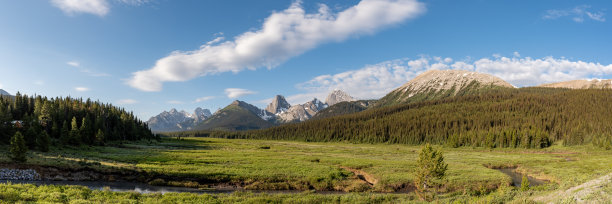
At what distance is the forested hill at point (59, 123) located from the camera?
74.2 m

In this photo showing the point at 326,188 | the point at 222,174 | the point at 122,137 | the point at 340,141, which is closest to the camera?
the point at 326,188

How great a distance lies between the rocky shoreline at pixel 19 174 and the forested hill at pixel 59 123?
87.6 feet

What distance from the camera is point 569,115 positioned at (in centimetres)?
15788

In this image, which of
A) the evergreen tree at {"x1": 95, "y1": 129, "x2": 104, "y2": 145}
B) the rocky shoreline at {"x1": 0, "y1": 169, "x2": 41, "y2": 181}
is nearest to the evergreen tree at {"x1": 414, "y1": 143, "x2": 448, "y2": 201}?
the rocky shoreline at {"x1": 0, "y1": 169, "x2": 41, "y2": 181}

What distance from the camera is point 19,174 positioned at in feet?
131

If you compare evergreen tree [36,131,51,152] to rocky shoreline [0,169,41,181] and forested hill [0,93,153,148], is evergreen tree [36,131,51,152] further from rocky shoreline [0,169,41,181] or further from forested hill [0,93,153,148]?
rocky shoreline [0,169,41,181]

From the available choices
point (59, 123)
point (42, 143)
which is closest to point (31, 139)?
point (42, 143)

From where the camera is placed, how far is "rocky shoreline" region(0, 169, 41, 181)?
3915 cm

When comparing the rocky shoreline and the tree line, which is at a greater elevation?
the tree line

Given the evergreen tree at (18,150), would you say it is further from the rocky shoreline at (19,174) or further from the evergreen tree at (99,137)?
the evergreen tree at (99,137)

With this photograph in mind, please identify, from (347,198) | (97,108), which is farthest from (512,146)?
(97,108)

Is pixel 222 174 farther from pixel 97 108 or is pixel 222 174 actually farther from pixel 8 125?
pixel 97 108

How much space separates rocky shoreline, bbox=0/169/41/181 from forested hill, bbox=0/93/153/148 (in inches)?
1051

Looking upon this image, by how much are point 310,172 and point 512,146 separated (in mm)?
125777
